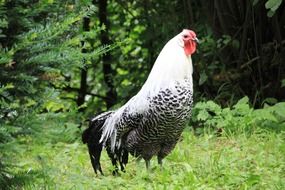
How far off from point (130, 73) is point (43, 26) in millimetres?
5915

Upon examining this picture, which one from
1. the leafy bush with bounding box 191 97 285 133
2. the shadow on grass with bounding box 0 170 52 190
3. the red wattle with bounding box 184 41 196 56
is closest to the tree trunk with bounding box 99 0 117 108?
Result: the leafy bush with bounding box 191 97 285 133

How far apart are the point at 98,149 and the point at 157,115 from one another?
2.90 feet

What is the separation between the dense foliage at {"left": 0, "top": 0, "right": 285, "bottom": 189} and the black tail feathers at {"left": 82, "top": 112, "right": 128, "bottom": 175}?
0.17 metres

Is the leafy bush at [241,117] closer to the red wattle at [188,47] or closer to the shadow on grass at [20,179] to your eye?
the red wattle at [188,47]

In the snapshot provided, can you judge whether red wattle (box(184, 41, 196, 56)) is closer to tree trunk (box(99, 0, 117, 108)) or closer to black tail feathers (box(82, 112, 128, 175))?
black tail feathers (box(82, 112, 128, 175))

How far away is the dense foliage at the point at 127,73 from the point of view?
3.78m

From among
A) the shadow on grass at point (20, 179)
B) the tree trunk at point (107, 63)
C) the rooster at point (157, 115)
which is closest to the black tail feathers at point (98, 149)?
the rooster at point (157, 115)

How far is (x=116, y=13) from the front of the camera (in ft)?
33.6

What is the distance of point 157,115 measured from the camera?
5.00 metres

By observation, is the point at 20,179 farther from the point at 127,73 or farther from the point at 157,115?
the point at 127,73

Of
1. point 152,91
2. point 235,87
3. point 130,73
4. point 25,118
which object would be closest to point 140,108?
point 152,91

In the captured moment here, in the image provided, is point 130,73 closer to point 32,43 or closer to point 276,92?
point 276,92

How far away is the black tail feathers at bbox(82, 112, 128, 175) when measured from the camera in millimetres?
5593

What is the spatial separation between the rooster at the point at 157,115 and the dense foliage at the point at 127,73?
267mm
